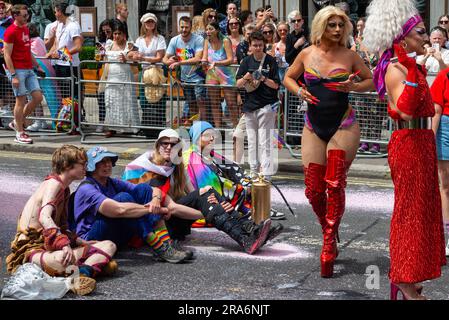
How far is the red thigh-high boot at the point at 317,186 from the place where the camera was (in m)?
7.54

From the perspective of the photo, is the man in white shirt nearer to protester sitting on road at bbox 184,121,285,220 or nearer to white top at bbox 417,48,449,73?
white top at bbox 417,48,449,73

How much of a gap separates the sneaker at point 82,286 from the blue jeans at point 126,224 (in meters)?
0.81

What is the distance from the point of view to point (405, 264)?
6.15m

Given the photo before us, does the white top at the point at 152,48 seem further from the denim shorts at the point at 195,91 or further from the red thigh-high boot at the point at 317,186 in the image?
the red thigh-high boot at the point at 317,186

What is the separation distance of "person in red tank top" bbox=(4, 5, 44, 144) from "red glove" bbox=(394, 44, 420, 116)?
28.3 feet

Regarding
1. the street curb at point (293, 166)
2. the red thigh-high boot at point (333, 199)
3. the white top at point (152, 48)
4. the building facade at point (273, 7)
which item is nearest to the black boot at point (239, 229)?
the red thigh-high boot at point (333, 199)

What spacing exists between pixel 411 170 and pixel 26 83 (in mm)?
8868

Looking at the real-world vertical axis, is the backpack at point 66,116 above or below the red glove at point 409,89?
below

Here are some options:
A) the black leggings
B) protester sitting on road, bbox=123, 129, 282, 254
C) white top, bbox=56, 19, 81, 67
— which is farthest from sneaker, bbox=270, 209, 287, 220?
white top, bbox=56, 19, 81, 67

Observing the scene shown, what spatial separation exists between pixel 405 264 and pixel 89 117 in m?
9.11

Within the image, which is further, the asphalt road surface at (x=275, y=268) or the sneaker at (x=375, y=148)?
the sneaker at (x=375, y=148)

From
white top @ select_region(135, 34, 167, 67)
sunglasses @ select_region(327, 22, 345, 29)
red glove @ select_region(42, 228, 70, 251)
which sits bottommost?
red glove @ select_region(42, 228, 70, 251)

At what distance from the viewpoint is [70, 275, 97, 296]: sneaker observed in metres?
6.83
